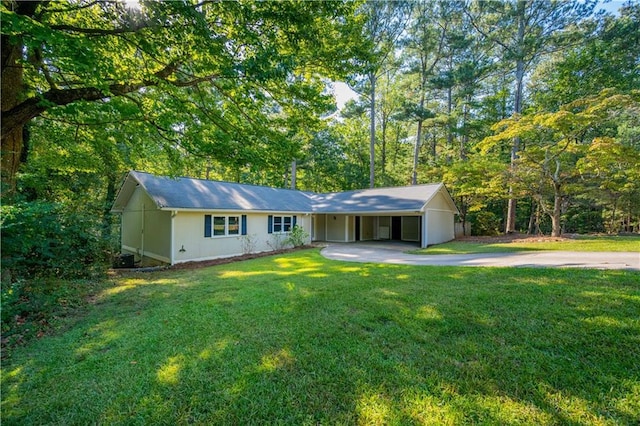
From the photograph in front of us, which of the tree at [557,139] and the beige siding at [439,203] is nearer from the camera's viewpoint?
the tree at [557,139]

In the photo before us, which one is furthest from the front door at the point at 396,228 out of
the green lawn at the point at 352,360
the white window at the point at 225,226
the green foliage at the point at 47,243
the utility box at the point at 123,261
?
the green foliage at the point at 47,243

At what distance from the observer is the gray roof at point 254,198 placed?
1198 cm

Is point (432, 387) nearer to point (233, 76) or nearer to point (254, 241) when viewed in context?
point (233, 76)

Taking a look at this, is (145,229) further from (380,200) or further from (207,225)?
(380,200)

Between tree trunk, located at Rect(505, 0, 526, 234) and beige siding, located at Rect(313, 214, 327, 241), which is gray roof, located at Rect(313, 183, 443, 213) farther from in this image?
tree trunk, located at Rect(505, 0, 526, 234)

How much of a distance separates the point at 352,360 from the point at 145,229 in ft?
43.5

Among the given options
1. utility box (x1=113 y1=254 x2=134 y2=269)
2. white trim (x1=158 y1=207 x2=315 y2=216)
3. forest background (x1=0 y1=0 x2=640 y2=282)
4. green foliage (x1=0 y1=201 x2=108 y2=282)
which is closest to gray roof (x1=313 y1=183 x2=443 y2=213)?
white trim (x1=158 y1=207 x2=315 y2=216)

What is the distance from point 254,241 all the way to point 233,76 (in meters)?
9.45

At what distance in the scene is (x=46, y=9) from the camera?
17.1 feet

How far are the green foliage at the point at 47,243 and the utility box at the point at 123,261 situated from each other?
2.01 metres

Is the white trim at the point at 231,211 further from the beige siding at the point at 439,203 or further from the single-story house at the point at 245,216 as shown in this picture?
the beige siding at the point at 439,203

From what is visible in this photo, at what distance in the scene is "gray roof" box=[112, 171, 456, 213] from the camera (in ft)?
39.3

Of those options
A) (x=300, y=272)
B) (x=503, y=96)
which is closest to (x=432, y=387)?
(x=300, y=272)

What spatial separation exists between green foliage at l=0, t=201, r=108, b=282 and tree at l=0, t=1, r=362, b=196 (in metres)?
1.05
